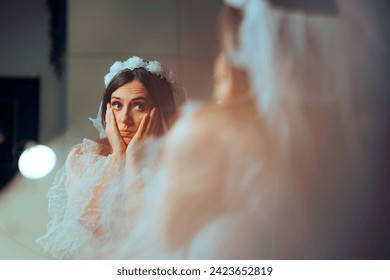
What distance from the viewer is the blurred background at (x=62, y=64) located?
1.49 metres

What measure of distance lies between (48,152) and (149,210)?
0.31m

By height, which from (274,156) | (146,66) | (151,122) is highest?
(146,66)

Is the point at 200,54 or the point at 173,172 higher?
the point at 200,54

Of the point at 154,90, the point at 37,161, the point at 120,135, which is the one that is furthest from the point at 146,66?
the point at 37,161

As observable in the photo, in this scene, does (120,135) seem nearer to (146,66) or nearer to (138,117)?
(138,117)

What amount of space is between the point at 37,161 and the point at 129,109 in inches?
11.0

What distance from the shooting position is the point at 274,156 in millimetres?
1475

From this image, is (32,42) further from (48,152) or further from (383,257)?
(383,257)

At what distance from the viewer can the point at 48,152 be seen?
1495mm

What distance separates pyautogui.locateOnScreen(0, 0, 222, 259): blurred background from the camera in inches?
58.6

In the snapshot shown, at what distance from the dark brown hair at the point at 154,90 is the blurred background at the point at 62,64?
0.03m

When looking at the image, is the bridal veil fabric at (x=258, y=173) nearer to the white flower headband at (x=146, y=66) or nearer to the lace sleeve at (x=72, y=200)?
the lace sleeve at (x=72, y=200)
